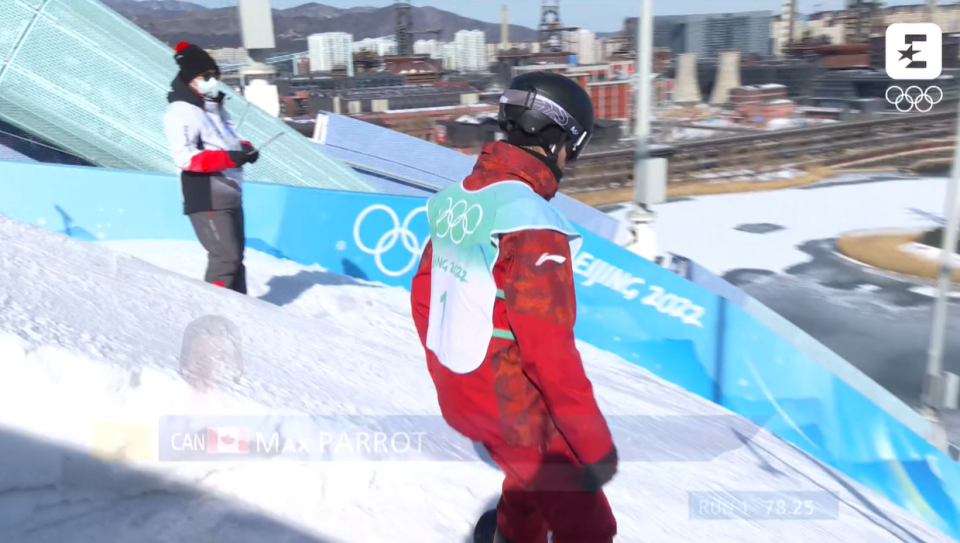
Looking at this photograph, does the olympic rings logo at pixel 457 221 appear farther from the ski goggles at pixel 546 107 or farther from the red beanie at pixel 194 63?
the red beanie at pixel 194 63

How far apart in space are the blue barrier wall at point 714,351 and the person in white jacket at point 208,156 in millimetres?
1832

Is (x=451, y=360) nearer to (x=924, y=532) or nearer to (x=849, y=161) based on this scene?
(x=924, y=532)

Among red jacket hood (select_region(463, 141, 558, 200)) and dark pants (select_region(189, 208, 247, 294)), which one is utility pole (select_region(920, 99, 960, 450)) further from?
red jacket hood (select_region(463, 141, 558, 200))

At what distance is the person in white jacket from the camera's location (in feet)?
14.0

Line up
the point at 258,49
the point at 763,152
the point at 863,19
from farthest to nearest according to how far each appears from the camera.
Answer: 1. the point at 863,19
2. the point at 763,152
3. the point at 258,49

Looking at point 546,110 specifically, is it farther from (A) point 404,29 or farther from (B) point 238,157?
(A) point 404,29

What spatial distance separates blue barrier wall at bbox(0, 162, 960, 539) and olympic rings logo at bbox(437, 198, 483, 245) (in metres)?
3.87

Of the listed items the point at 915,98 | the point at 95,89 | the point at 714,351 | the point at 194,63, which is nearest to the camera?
the point at 194,63

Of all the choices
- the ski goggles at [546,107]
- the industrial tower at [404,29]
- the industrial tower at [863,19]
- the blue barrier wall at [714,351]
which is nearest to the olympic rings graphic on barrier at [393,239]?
the blue barrier wall at [714,351]

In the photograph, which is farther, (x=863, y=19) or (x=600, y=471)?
(x=863, y=19)

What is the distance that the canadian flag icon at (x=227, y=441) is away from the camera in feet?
8.16

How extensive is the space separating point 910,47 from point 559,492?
818 cm

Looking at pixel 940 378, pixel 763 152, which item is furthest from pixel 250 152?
pixel 763 152

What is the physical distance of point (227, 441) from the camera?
2504 millimetres
